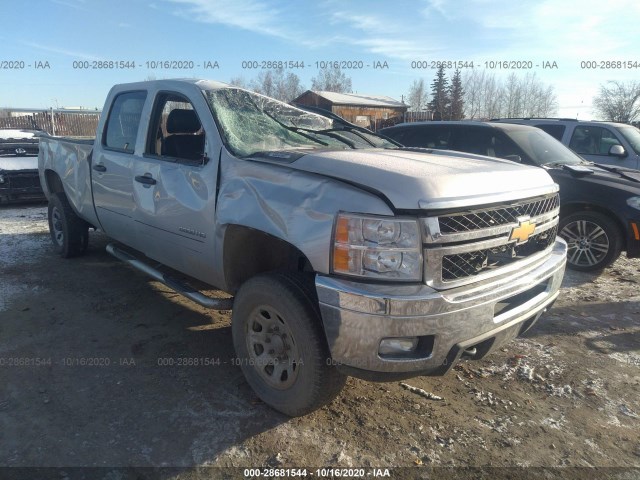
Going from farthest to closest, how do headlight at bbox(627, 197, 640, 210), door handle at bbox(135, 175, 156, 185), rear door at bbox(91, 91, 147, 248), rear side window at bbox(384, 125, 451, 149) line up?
1. rear side window at bbox(384, 125, 451, 149)
2. headlight at bbox(627, 197, 640, 210)
3. rear door at bbox(91, 91, 147, 248)
4. door handle at bbox(135, 175, 156, 185)

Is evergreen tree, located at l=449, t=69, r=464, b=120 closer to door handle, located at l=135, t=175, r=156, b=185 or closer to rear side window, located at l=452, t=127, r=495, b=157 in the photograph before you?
rear side window, located at l=452, t=127, r=495, b=157

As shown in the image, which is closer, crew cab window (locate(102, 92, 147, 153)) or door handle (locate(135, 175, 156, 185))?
door handle (locate(135, 175, 156, 185))

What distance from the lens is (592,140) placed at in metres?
8.34

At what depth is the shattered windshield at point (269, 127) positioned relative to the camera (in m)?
3.36

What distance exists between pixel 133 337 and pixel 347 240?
2.49 meters

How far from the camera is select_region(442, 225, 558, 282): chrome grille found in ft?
7.92

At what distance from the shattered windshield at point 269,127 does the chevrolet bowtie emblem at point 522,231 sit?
1.60m

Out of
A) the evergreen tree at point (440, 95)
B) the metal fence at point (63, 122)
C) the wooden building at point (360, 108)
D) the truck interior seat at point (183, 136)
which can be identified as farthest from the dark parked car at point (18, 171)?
the evergreen tree at point (440, 95)

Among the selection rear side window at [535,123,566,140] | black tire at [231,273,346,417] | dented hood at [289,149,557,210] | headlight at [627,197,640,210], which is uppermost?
rear side window at [535,123,566,140]

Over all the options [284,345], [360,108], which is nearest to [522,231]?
[284,345]

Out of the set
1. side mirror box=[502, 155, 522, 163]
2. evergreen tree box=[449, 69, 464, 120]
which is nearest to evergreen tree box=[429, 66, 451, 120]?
evergreen tree box=[449, 69, 464, 120]

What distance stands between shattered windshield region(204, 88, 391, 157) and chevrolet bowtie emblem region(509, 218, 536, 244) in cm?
160

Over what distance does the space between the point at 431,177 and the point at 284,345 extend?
4.24 feet

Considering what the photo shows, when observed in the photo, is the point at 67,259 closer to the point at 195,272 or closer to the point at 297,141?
the point at 195,272
